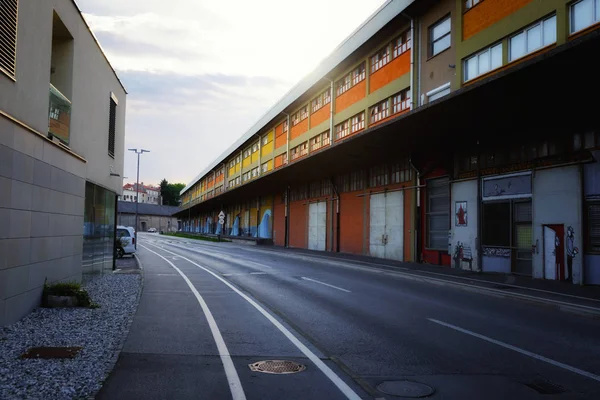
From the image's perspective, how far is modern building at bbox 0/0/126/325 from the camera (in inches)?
335

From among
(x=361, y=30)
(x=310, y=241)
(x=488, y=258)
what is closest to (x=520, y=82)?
(x=488, y=258)

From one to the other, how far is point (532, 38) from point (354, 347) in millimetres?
15973

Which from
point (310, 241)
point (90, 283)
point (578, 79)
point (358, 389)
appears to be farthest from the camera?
point (310, 241)

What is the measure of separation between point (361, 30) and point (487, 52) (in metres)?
12.1

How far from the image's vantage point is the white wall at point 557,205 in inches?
636

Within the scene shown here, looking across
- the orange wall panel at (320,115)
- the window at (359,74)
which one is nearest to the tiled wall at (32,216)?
the window at (359,74)

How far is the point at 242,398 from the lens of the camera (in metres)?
5.30

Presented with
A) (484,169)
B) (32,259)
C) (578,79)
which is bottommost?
(32,259)

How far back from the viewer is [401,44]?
92.1 ft

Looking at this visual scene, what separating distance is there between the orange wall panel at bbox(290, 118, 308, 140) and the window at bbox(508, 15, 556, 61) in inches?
1025

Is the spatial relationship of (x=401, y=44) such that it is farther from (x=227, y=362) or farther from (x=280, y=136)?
(x=280, y=136)

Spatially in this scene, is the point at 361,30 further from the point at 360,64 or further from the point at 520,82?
the point at 520,82

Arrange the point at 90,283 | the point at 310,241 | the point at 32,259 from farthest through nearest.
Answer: the point at 310,241
the point at 90,283
the point at 32,259

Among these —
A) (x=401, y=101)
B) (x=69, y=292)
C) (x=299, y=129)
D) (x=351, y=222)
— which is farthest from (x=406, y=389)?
(x=299, y=129)
